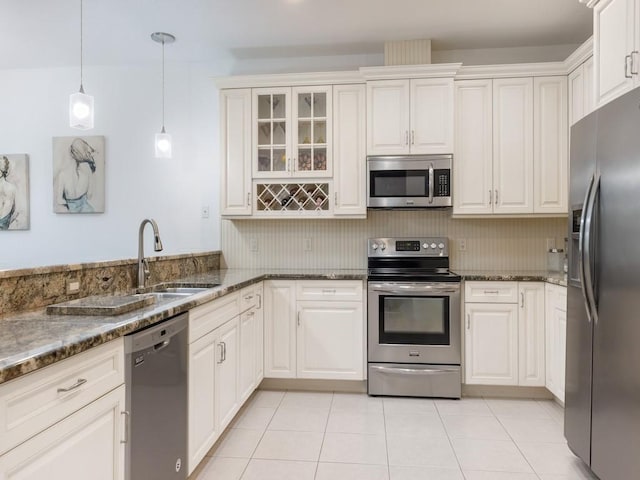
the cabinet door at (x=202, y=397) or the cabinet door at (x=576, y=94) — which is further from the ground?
the cabinet door at (x=576, y=94)

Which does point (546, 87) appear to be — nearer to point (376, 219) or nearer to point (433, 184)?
point (433, 184)

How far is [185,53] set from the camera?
3.62 m

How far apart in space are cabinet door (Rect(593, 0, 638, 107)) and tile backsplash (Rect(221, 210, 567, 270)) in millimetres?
1549

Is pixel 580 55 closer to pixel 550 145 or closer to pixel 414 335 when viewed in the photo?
pixel 550 145

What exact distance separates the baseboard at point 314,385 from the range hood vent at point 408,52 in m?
2.50

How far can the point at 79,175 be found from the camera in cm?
386

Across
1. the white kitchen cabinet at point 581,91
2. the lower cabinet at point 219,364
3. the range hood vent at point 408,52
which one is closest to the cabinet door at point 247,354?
the lower cabinet at point 219,364

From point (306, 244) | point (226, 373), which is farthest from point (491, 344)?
point (226, 373)

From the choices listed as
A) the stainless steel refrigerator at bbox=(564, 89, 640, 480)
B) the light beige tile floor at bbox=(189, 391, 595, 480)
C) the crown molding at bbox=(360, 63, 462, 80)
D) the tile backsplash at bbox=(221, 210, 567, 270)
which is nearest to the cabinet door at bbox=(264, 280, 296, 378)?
the light beige tile floor at bbox=(189, 391, 595, 480)

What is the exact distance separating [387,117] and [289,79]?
2.77 feet

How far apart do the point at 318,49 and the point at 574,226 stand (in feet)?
8.00

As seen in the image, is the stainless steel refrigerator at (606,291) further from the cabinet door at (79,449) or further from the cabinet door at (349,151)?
the cabinet door at (79,449)

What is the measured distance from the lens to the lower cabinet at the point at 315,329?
314 cm

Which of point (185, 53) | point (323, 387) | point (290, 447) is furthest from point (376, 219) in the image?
point (185, 53)
